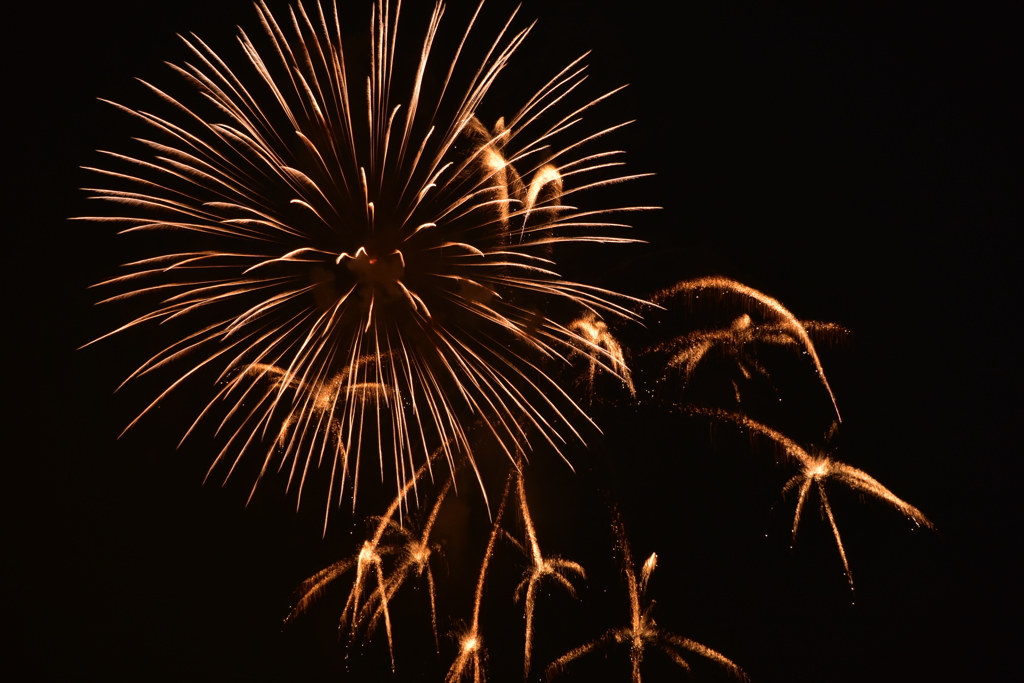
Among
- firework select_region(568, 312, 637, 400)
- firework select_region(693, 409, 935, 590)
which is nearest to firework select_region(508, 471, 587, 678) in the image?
firework select_region(568, 312, 637, 400)

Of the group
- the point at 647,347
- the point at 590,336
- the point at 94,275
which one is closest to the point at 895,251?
the point at 647,347

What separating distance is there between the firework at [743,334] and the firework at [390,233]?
0.62m

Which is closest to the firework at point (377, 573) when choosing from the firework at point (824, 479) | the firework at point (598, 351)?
the firework at point (598, 351)

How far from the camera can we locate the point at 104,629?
6.31 m

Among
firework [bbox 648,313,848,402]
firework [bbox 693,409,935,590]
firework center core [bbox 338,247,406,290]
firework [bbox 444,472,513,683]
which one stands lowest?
firework [bbox 444,472,513,683]

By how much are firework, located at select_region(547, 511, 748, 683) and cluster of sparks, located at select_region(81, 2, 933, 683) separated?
0.05ft

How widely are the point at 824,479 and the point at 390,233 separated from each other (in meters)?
4.58

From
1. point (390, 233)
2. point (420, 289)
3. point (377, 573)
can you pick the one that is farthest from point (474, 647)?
point (390, 233)

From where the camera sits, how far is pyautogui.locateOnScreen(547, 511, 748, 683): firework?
5246 mm

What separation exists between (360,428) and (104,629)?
402 cm

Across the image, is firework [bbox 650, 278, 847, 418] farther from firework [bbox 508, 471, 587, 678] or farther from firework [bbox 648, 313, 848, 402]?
firework [bbox 508, 471, 587, 678]

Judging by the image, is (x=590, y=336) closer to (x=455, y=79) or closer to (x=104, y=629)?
(x=455, y=79)

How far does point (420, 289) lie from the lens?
515 centimetres

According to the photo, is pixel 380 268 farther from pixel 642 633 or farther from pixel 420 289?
pixel 642 633
